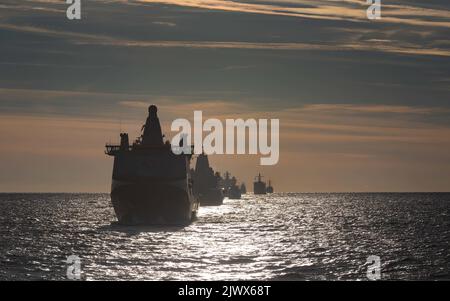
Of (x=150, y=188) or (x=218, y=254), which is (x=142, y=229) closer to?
(x=150, y=188)

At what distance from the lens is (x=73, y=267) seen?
46281 mm

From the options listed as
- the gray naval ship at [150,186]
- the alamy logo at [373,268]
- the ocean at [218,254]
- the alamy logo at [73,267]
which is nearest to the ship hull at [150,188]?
the gray naval ship at [150,186]

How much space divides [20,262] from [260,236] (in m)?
30.0

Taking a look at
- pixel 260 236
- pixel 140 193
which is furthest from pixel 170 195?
pixel 260 236

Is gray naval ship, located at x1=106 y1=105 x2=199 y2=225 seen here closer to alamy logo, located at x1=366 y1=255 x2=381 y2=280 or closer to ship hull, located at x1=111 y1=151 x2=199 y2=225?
ship hull, located at x1=111 y1=151 x2=199 y2=225

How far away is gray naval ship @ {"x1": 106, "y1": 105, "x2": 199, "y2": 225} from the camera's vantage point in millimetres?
85875

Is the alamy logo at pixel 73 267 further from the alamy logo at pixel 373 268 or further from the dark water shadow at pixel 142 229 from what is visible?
the dark water shadow at pixel 142 229

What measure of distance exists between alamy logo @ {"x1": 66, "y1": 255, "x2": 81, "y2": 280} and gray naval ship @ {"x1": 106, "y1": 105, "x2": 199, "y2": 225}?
32.4m

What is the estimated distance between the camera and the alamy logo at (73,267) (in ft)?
137

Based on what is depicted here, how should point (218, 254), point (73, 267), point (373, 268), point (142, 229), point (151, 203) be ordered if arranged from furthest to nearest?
point (151, 203) < point (142, 229) < point (218, 254) < point (373, 268) < point (73, 267)

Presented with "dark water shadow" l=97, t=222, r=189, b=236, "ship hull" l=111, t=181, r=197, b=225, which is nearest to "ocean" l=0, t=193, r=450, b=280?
"dark water shadow" l=97, t=222, r=189, b=236

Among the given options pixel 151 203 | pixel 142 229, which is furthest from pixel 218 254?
pixel 151 203

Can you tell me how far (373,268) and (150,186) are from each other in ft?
136
